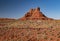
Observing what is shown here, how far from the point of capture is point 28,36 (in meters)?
17.4

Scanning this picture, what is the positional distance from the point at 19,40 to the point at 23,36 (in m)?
1.34

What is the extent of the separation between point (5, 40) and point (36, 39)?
10.8ft

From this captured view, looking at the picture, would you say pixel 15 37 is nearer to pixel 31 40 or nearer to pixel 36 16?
pixel 31 40

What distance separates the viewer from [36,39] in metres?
16.3

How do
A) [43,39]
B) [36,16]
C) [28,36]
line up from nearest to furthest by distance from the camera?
1. [43,39]
2. [28,36]
3. [36,16]

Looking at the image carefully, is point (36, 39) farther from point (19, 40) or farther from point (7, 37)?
point (7, 37)

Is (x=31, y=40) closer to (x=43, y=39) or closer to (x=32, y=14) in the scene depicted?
(x=43, y=39)

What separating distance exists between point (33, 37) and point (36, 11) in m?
90.1

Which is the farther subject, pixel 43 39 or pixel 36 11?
pixel 36 11

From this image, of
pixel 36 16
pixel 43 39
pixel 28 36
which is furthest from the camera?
pixel 36 16

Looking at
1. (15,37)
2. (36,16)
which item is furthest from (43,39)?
(36,16)

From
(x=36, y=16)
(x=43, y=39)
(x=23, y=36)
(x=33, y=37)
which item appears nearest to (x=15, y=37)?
(x=23, y=36)

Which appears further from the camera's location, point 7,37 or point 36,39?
point 7,37

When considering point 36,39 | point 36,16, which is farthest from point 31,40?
point 36,16
